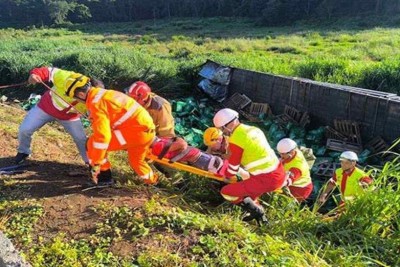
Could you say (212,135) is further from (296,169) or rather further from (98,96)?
(98,96)

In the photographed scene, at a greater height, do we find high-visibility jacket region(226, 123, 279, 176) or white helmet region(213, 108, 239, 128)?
white helmet region(213, 108, 239, 128)

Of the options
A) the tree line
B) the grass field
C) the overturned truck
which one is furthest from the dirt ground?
the tree line

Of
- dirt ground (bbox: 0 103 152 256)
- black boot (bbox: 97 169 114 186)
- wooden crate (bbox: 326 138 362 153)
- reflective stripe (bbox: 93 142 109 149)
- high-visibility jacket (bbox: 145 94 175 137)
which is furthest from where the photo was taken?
wooden crate (bbox: 326 138 362 153)

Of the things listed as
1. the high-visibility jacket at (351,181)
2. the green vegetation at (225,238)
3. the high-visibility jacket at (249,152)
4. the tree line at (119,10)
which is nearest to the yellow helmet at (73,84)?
the green vegetation at (225,238)

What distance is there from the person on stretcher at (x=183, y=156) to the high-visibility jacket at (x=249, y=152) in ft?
1.04

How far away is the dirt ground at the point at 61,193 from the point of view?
399 cm

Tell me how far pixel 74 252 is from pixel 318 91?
7.30 metres

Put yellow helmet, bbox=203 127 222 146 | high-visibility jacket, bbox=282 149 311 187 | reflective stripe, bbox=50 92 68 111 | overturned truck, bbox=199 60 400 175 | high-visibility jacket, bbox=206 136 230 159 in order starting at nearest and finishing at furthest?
reflective stripe, bbox=50 92 68 111 < yellow helmet, bbox=203 127 222 146 < high-visibility jacket, bbox=282 149 311 187 < high-visibility jacket, bbox=206 136 230 159 < overturned truck, bbox=199 60 400 175

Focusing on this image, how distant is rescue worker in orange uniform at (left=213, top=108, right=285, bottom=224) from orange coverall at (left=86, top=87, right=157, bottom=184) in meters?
0.85

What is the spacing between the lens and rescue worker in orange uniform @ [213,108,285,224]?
4570mm

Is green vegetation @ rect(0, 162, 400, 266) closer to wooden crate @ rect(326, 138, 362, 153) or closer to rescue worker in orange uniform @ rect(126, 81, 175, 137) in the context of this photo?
rescue worker in orange uniform @ rect(126, 81, 175, 137)

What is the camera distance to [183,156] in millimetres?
5074

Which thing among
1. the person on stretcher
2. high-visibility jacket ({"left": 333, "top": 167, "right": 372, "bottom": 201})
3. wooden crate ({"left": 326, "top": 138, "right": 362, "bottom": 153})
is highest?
the person on stretcher

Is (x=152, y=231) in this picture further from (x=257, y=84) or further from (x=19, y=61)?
(x=19, y=61)
